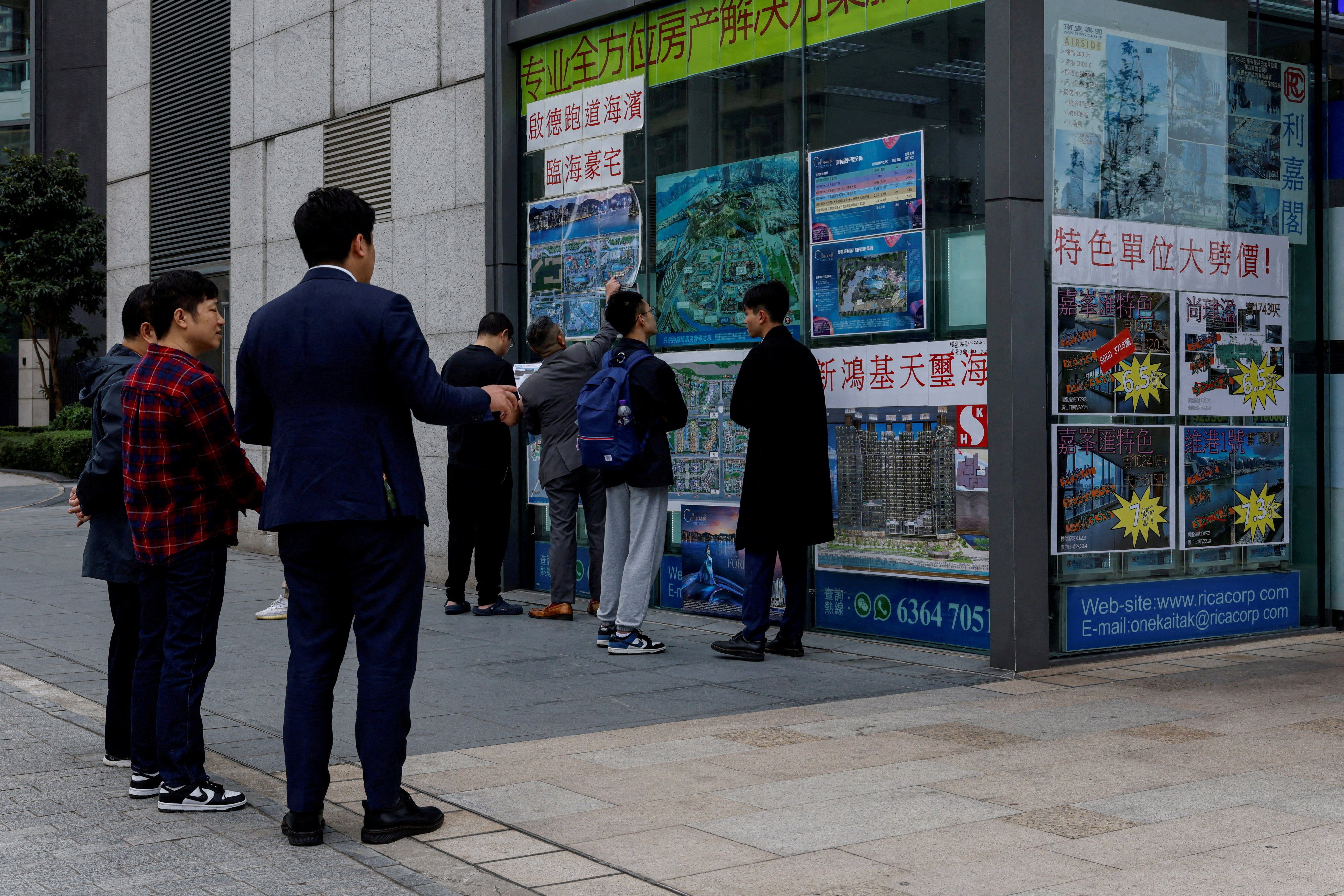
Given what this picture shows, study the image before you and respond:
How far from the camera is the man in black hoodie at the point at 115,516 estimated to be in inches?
193

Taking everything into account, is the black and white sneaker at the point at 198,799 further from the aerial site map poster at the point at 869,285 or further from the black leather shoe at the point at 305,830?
the aerial site map poster at the point at 869,285

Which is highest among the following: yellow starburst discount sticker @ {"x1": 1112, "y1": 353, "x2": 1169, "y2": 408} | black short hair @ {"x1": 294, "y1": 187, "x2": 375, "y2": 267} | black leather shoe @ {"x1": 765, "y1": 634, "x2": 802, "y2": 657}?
black short hair @ {"x1": 294, "y1": 187, "x2": 375, "y2": 267}

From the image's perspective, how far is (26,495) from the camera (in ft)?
70.1

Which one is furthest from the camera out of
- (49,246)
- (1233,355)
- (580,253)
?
(49,246)

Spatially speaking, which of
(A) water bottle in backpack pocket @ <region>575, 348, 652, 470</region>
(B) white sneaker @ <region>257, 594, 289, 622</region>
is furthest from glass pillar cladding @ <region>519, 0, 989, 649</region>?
(B) white sneaker @ <region>257, 594, 289, 622</region>

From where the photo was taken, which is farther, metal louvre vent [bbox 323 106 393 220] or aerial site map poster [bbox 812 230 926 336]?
metal louvre vent [bbox 323 106 393 220]

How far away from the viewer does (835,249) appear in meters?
8.05

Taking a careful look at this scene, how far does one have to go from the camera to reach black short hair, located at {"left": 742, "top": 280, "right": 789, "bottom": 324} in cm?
758

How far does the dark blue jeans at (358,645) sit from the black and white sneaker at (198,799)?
0.40 metres

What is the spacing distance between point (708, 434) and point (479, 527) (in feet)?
5.43

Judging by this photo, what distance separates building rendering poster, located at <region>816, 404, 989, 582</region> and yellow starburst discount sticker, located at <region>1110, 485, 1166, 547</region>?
29.1 inches

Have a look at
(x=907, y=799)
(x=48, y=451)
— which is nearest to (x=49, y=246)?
(x=48, y=451)

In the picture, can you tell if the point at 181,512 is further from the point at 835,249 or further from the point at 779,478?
the point at 835,249

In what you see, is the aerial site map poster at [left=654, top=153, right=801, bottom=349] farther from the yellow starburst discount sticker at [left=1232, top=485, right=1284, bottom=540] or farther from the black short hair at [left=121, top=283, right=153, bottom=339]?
the black short hair at [left=121, top=283, right=153, bottom=339]
